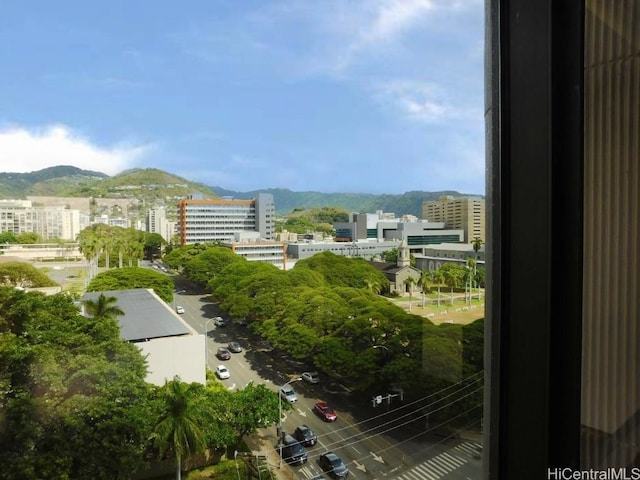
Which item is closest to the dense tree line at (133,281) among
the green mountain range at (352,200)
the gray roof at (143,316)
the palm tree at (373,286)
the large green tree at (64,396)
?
the gray roof at (143,316)

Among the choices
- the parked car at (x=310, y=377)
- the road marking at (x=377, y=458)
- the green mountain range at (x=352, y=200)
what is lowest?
the road marking at (x=377, y=458)

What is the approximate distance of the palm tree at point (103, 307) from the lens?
130cm

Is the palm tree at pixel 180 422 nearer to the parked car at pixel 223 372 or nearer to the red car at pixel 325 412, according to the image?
the parked car at pixel 223 372

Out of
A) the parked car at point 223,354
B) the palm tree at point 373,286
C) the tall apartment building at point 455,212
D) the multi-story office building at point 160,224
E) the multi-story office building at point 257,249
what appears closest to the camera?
the tall apartment building at point 455,212

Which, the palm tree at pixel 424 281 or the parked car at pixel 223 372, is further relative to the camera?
the palm tree at pixel 424 281

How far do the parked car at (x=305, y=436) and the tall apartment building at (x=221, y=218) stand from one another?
2.78 feet

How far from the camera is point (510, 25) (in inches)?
19.1

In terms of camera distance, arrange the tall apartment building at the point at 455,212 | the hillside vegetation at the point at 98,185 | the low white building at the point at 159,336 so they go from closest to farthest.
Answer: the hillside vegetation at the point at 98,185
the tall apartment building at the point at 455,212
the low white building at the point at 159,336

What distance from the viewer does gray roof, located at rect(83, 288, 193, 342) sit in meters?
1.35

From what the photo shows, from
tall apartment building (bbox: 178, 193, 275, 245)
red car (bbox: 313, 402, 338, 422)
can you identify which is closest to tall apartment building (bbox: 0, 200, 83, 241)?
tall apartment building (bbox: 178, 193, 275, 245)

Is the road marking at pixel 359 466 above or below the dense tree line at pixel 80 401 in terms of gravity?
below

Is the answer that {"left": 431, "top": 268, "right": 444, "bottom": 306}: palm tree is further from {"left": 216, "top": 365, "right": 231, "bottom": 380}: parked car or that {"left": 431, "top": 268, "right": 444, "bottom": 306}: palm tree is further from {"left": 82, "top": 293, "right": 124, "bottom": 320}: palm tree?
{"left": 82, "top": 293, "right": 124, "bottom": 320}: palm tree

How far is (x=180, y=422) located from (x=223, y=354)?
33 centimetres

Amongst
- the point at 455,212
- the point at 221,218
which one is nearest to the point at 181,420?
the point at 221,218
